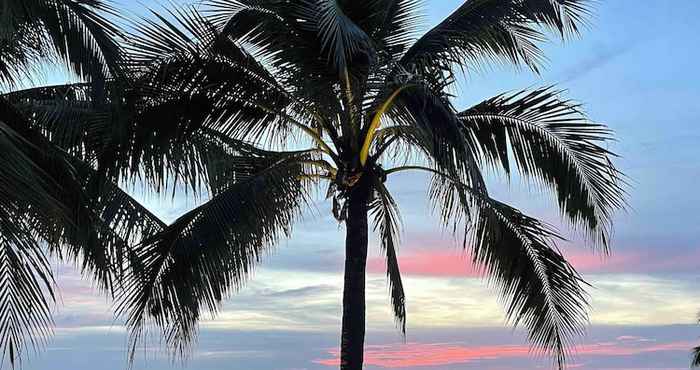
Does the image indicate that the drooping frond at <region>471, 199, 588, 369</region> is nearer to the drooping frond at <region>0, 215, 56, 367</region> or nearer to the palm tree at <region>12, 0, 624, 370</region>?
the palm tree at <region>12, 0, 624, 370</region>

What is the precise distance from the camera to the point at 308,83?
457 inches

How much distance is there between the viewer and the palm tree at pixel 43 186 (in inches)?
325

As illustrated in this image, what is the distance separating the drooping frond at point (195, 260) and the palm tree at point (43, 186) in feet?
1.61

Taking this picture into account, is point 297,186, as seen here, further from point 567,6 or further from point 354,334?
point 567,6

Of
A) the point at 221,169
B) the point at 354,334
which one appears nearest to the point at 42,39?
the point at 221,169

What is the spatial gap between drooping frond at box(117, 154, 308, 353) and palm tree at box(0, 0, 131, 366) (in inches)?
19.3

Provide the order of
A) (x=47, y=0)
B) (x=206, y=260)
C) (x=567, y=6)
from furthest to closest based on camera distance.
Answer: (x=567, y=6) → (x=206, y=260) → (x=47, y=0)

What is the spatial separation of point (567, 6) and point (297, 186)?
4197mm

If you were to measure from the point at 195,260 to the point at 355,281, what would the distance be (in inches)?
78.3

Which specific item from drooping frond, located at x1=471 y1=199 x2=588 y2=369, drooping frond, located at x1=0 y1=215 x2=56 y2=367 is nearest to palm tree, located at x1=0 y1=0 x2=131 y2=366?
drooping frond, located at x1=0 y1=215 x2=56 y2=367

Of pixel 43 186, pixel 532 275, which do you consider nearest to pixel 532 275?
pixel 532 275

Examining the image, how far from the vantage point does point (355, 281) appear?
12289 mm

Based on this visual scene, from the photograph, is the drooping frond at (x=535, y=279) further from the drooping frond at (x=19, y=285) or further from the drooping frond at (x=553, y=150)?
the drooping frond at (x=19, y=285)

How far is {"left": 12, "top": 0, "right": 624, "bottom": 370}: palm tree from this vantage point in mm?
11734
